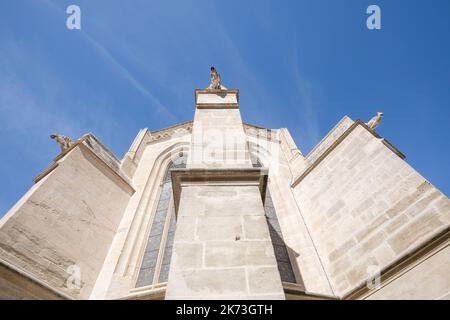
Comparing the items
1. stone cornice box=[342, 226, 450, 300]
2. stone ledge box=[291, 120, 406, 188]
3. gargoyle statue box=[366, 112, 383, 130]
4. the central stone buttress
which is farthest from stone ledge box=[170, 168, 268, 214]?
gargoyle statue box=[366, 112, 383, 130]

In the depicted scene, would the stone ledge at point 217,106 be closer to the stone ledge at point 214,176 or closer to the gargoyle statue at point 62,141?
the stone ledge at point 214,176

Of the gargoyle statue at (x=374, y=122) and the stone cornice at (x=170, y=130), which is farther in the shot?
the stone cornice at (x=170, y=130)

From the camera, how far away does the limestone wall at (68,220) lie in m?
3.64

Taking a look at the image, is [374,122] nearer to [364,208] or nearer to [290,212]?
[364,208]

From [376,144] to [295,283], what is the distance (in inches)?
125

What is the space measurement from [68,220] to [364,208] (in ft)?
17.3

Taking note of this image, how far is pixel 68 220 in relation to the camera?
448 centimetres

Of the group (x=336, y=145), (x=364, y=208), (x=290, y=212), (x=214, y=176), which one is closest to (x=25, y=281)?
(x=214, y=176)

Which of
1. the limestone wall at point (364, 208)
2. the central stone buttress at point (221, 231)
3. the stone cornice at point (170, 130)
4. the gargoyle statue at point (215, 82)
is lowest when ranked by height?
the central stone buttress at point (221, 231)

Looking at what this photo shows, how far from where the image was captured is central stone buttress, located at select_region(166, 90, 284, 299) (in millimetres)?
1771

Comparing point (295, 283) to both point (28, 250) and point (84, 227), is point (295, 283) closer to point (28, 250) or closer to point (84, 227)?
point (84, 227)

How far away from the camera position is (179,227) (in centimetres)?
219

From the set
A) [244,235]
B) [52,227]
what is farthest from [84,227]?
[244,235]

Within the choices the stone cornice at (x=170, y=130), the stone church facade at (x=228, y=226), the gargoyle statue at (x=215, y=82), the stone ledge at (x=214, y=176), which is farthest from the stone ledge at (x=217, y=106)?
the stone cornice at (x=170, y=130)
